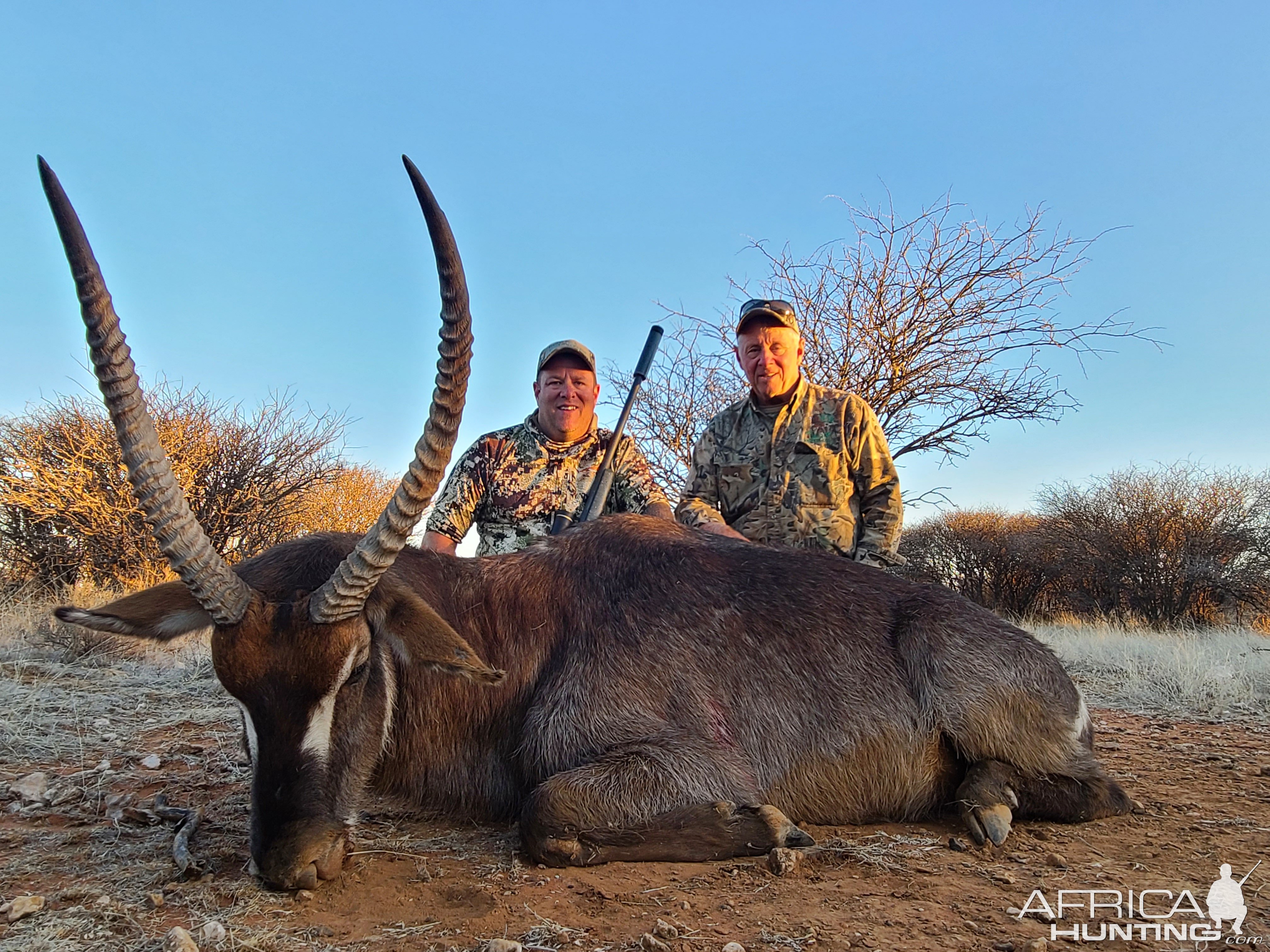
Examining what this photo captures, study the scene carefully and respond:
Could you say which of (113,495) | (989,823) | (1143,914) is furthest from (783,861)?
(113,495)

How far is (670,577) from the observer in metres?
4.38

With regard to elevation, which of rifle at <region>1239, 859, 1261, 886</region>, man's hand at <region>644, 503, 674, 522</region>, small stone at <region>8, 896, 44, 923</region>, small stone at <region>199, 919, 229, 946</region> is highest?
man's hand at <region>644, 503, 674, 522</region>

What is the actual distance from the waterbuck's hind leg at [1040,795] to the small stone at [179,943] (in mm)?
3114

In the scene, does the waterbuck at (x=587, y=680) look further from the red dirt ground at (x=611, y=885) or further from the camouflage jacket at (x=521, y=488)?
the camouflage jacket at (x=521, y=488)

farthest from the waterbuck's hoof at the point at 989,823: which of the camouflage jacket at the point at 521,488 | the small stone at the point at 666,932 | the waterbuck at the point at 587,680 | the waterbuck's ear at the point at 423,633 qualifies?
the camouflage jacket at the point at 521,488

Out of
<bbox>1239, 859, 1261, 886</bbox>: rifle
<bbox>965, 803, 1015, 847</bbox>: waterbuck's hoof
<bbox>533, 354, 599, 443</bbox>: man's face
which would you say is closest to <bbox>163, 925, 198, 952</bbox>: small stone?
<bbox>965, 803, 1015, 847</bbox>: waterbuck's hoof

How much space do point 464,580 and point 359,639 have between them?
0.94 meters

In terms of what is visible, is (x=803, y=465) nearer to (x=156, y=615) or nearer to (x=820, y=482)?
(x=820, y=482)

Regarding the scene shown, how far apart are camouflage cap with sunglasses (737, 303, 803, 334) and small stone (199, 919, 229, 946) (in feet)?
18.1

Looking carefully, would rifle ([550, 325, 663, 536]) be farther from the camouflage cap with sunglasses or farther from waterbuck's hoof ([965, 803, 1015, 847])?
waterbuck's hoof ([965, 803, 1015, 847])

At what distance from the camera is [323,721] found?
3.10 metres

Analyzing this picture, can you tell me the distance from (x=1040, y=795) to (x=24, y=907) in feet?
13.6

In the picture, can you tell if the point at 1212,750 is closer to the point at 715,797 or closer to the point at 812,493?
the point at 812,493

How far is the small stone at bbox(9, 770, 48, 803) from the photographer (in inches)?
168
